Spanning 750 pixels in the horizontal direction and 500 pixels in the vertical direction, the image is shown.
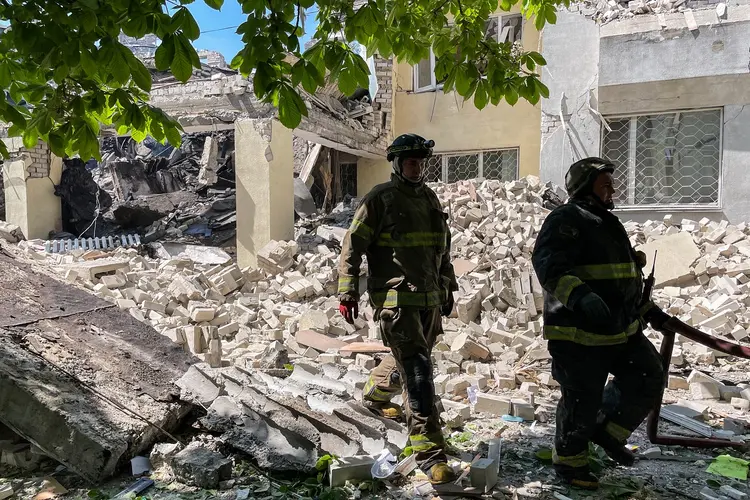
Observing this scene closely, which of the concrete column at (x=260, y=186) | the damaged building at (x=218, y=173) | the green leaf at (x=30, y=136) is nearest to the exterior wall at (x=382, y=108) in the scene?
the damaged building at (x=218, y=173)

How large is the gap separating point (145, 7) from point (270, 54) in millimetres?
498

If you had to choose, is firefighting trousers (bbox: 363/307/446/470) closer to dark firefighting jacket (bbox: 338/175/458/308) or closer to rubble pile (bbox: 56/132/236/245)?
dark firefighting jacket (bbox: 338/175/458/308)

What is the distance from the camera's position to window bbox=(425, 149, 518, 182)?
481 inches

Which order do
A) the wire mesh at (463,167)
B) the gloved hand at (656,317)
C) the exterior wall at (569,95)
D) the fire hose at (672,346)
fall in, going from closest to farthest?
the fire hose at (672,346), the gloved hand at (656,317), the exterior wall at (569,95), the wire mesh at (463,167)

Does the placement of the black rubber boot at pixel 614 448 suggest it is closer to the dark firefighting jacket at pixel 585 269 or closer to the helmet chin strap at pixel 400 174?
the dark firefighting jacket at pixel 585 269

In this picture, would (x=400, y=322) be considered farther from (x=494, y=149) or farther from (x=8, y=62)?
(x=494, y=149)

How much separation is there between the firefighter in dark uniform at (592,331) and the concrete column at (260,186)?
7679mm

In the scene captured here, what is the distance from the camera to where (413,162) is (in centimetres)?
347

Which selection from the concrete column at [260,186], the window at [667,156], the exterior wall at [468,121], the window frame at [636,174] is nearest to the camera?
the window frame at [636,174]

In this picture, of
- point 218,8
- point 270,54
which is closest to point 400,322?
point 270,54

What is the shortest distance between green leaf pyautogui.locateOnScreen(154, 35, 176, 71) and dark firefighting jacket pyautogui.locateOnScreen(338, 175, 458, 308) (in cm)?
170

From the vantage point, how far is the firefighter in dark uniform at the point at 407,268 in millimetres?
3275

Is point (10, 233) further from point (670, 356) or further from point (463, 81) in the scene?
point (670, 356)

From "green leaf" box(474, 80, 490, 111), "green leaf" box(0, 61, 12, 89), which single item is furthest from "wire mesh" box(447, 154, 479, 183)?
"green leaf" box(0, 61, 12, 89)
